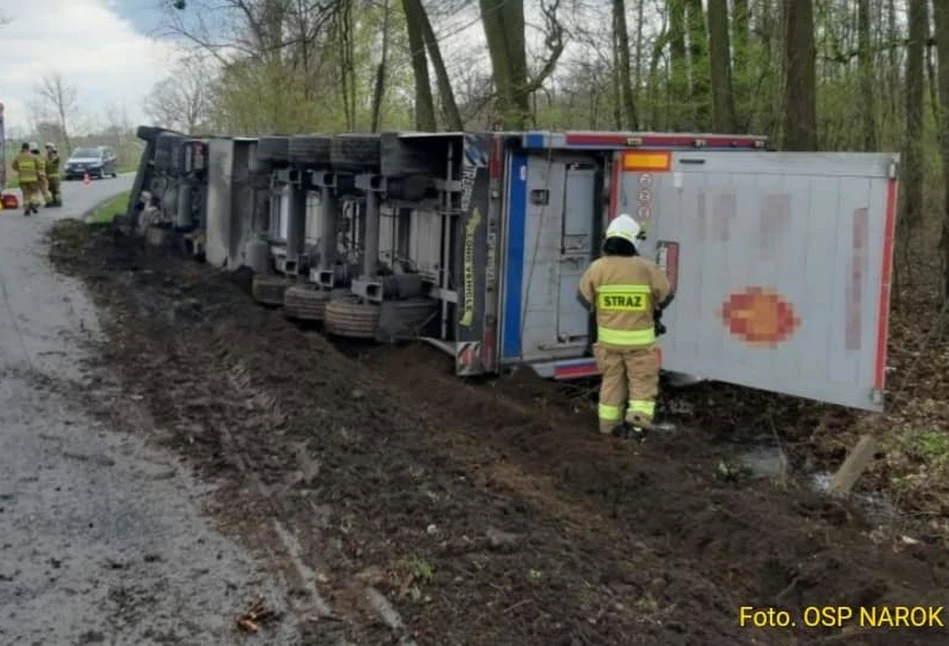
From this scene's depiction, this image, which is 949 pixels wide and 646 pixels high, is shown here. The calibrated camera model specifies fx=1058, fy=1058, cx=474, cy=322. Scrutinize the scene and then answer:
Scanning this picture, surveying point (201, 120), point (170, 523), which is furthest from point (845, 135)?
point (201, 120)

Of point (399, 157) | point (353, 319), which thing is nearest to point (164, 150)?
point (353, 319)

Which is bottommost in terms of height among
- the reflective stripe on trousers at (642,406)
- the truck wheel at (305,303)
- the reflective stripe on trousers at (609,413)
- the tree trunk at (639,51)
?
the reflective stripe on trousers at (609,413)

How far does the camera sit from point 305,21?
20484 millimetres

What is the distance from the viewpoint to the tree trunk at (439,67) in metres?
19.5

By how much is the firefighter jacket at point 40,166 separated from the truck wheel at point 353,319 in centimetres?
1532

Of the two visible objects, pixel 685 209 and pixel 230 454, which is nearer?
pixel 230 454

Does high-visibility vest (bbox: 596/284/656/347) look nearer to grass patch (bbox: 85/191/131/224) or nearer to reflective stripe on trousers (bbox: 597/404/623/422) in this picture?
reflective stripe on trousers (bbox: 597/404/623/422)

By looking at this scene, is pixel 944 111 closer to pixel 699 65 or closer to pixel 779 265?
pixel 779 265

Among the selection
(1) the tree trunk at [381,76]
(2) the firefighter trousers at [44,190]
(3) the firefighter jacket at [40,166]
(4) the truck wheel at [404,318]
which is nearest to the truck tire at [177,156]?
(4) the truck wheel at [404,318]

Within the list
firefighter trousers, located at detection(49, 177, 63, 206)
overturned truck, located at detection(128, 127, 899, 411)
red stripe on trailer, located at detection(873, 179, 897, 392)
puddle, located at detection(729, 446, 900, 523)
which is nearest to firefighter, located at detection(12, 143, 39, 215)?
firefighter trousers, located at detection(49, 177, 63, 206)

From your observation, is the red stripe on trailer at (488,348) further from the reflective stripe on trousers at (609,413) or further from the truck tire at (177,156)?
the truck tire at (177,156)

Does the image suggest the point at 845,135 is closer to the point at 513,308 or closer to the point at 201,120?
the point at 513,308

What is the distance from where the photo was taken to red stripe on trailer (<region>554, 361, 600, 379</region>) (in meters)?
8.76

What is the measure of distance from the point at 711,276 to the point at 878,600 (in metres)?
3.69
